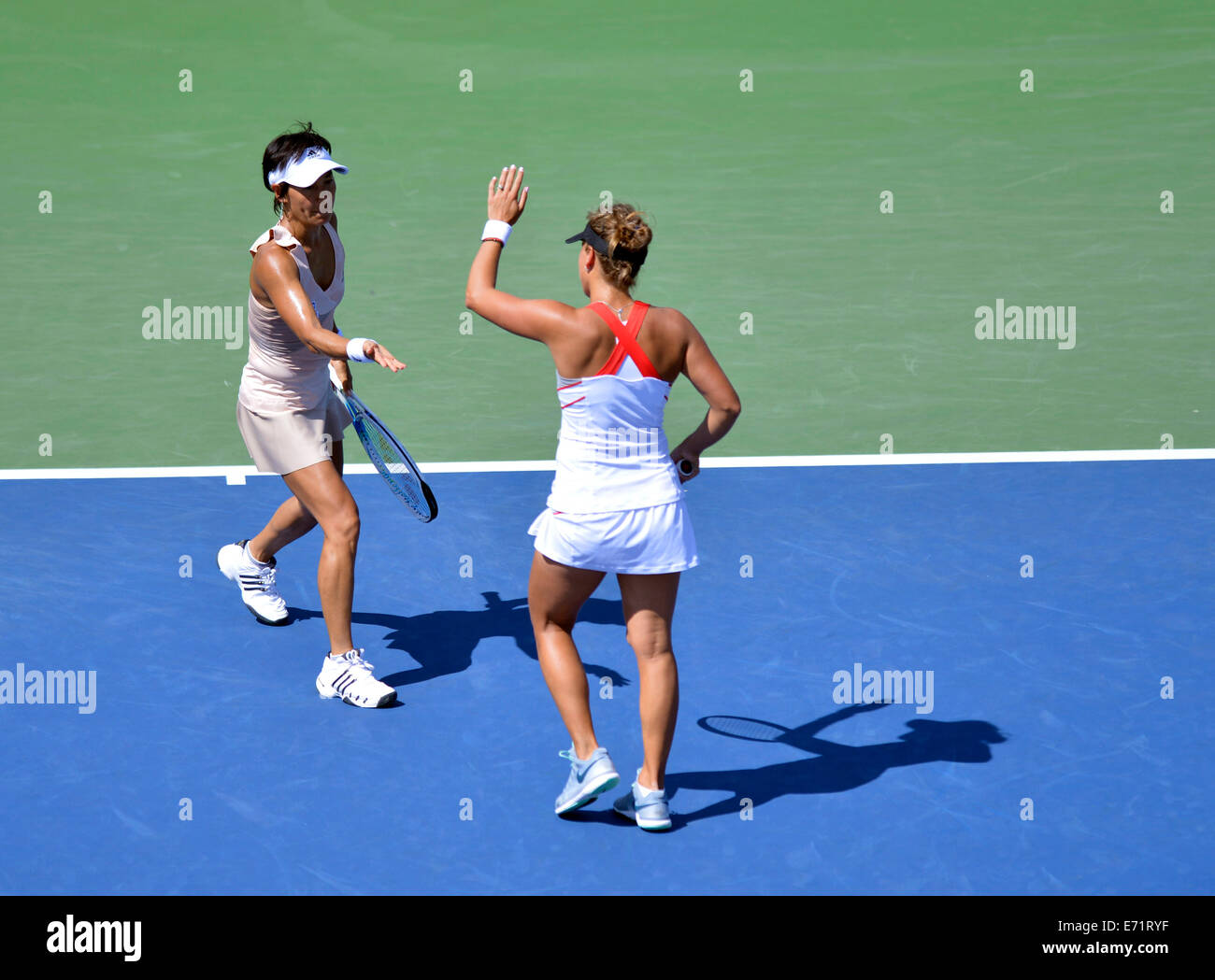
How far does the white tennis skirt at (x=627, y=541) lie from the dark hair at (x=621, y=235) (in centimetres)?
67

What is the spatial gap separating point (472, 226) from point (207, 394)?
238 cm

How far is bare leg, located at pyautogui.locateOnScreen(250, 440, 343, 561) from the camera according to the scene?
5.68 m

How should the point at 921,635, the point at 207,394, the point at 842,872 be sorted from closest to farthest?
1. the point at 842,872
2. the point at 921,635
3. the point at 207,394

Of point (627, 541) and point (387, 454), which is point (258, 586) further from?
point (627, 541)

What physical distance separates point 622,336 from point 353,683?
1.93m

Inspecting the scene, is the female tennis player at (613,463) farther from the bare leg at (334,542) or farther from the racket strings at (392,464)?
the racket strings at (392,464)

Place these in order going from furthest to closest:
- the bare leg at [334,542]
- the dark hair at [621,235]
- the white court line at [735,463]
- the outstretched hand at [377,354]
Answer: the white court line at [735,463] < the bare leg at [334,542] < the outstretched hand at [377,354] < the dark hair at [621,235]

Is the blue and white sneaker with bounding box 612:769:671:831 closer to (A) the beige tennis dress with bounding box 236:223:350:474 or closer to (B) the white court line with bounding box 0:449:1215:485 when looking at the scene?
(A) the beige tennis dress with bounding box 236:223:350:474

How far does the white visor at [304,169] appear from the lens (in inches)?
194

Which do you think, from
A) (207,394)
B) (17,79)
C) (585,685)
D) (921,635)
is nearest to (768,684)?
(921,635)

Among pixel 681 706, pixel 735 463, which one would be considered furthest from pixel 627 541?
pixel 735 463

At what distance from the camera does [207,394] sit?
938 cm

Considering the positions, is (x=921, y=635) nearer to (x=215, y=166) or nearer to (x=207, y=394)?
(x=207, y=394)

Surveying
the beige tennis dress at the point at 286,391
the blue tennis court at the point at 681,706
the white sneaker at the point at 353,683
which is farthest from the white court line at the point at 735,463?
Answer: the white sneaker at the point at 353,683
